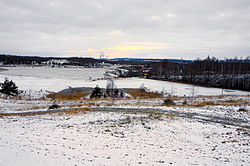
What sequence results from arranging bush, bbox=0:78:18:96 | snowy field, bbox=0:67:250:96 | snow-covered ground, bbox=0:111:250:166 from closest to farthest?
snow-covered ground, bbox=0:111:250:166
bush, bbox=0:78:18:96
snowy field, bbox=0:67:250:96

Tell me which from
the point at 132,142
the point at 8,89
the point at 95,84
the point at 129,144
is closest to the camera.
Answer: the point at 129,144

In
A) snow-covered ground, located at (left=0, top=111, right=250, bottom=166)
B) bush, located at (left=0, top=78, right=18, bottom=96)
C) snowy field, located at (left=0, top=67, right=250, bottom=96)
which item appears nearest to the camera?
snow-covered ground, located at (left=0, top=111, right=250, bottom=166)

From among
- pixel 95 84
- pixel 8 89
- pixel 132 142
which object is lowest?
pixel 95 84

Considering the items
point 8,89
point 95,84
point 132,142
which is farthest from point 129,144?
point 95,84

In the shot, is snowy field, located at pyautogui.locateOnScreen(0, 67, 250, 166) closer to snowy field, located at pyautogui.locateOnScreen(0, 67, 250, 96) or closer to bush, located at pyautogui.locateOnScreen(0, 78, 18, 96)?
snowy field, located at pyautogui.locateOnScreen(0, 67, 250, 96)

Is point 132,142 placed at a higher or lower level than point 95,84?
higher

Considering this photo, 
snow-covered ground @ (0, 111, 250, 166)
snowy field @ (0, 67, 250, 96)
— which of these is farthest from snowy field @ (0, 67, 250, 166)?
snowy field @ (0, 67, 250, 96)

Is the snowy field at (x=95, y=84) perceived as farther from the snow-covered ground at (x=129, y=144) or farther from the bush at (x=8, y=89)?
the snow-covered ground at (x=129, y=144)

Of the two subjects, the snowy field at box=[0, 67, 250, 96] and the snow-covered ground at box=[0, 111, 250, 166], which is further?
the snowy field at box=[0, 67, 250, 96]

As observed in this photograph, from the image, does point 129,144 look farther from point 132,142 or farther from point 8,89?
point 8,89

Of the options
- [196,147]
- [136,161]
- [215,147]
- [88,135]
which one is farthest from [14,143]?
[215,147]

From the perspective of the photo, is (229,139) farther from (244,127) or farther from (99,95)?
(99,95)

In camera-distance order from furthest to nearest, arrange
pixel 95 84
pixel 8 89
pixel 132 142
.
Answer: pixel 95 84 < pixel 8 89 < pixel 132 142

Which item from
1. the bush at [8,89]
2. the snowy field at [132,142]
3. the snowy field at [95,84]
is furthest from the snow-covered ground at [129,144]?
the bush at [8,89]
